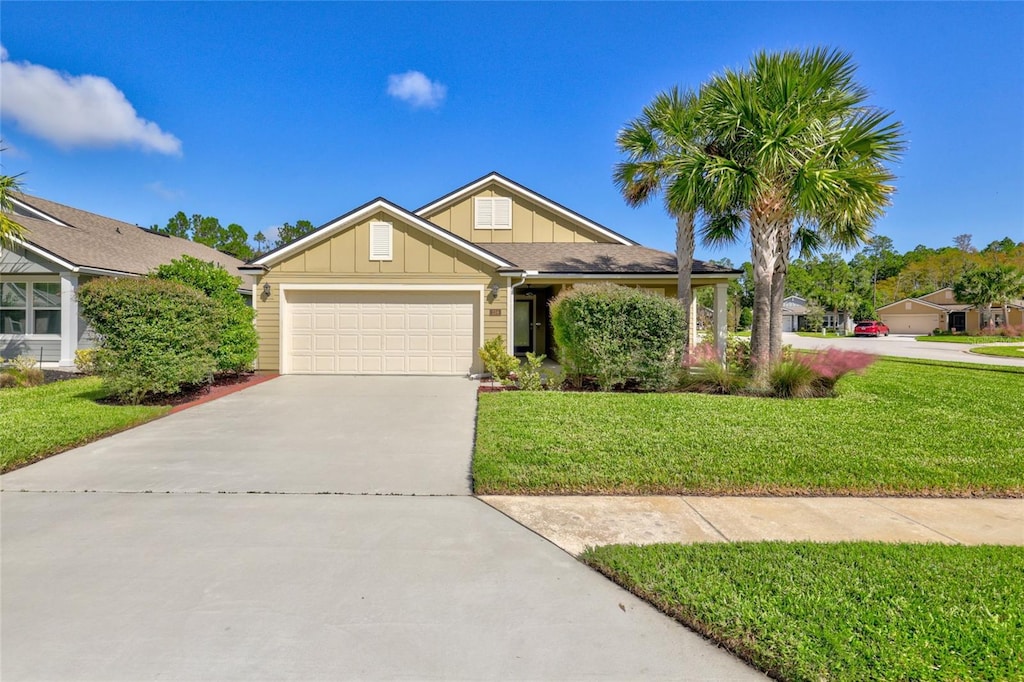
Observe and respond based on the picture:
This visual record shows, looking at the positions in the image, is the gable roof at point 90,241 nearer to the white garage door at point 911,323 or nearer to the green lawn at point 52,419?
the green lawn at point 52,419

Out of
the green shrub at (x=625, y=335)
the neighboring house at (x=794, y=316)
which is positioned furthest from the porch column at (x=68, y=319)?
the neighboring house at (x=794, y=316)

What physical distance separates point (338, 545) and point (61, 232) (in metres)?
17.6

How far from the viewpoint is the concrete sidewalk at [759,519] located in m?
3.64

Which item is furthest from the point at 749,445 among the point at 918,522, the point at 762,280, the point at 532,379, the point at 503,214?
the point at 503,214

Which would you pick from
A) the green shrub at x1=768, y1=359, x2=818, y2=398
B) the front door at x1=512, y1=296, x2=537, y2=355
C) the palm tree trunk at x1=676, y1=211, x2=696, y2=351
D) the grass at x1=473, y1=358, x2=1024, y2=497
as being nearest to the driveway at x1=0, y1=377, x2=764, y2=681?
the grass at x1=473, y1=358, x2=1024, y2=497

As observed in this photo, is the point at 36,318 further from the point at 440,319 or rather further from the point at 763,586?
the point at 763,586

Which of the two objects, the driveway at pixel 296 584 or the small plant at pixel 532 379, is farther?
the small plant at pixel 532 379

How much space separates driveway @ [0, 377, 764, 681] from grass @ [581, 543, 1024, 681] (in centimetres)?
19

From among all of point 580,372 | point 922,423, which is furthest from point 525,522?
point 922,423

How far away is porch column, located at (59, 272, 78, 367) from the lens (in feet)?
41.1

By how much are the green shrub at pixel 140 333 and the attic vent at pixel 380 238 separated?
459 centimetres

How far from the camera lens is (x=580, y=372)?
942 centimetres

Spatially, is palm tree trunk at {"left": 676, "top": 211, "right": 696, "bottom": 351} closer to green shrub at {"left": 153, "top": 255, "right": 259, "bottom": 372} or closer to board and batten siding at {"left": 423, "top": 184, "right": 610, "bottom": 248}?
board and batten siding at {"left": 423, "top": 184, "right": 610, "bottom": 248}

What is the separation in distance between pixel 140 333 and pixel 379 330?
5270 millimetres
